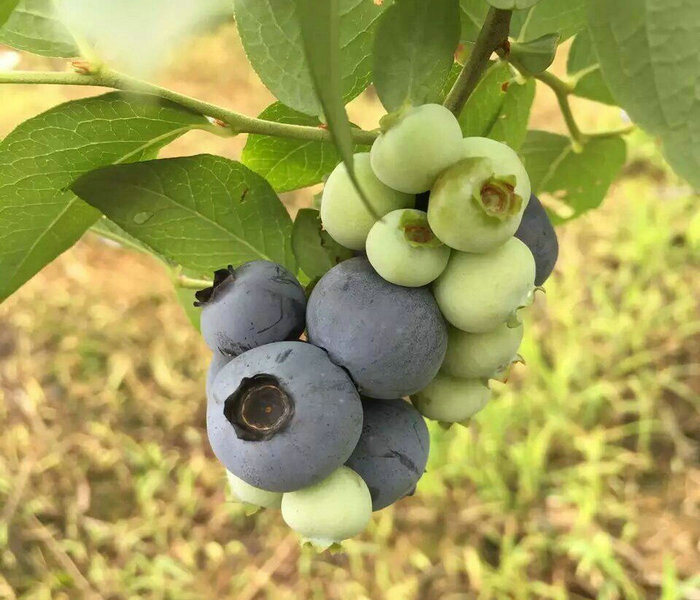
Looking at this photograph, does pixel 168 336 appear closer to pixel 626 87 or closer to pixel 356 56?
pixel 356 56

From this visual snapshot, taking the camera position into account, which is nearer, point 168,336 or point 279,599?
point 279,599

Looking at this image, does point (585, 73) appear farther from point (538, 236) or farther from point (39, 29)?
point (39, 29)

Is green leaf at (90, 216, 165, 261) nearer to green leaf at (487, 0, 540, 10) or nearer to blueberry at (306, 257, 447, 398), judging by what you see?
blueberry at (306, 257, 447, 398)

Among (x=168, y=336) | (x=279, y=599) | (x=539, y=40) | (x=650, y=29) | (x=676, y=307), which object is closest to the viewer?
(x=650, y=29)

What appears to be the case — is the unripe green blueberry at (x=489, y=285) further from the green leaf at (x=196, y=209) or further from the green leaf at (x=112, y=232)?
the green leaf at (x=112, y=232)

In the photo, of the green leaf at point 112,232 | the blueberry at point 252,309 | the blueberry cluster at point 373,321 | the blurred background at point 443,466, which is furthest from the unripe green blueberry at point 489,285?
the blurred background at point 443,466

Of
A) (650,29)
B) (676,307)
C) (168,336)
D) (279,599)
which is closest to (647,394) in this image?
(676,307)

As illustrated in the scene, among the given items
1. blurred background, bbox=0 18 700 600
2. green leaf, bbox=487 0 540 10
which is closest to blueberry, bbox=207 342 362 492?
green leaf, bbox=487 0 540 10
